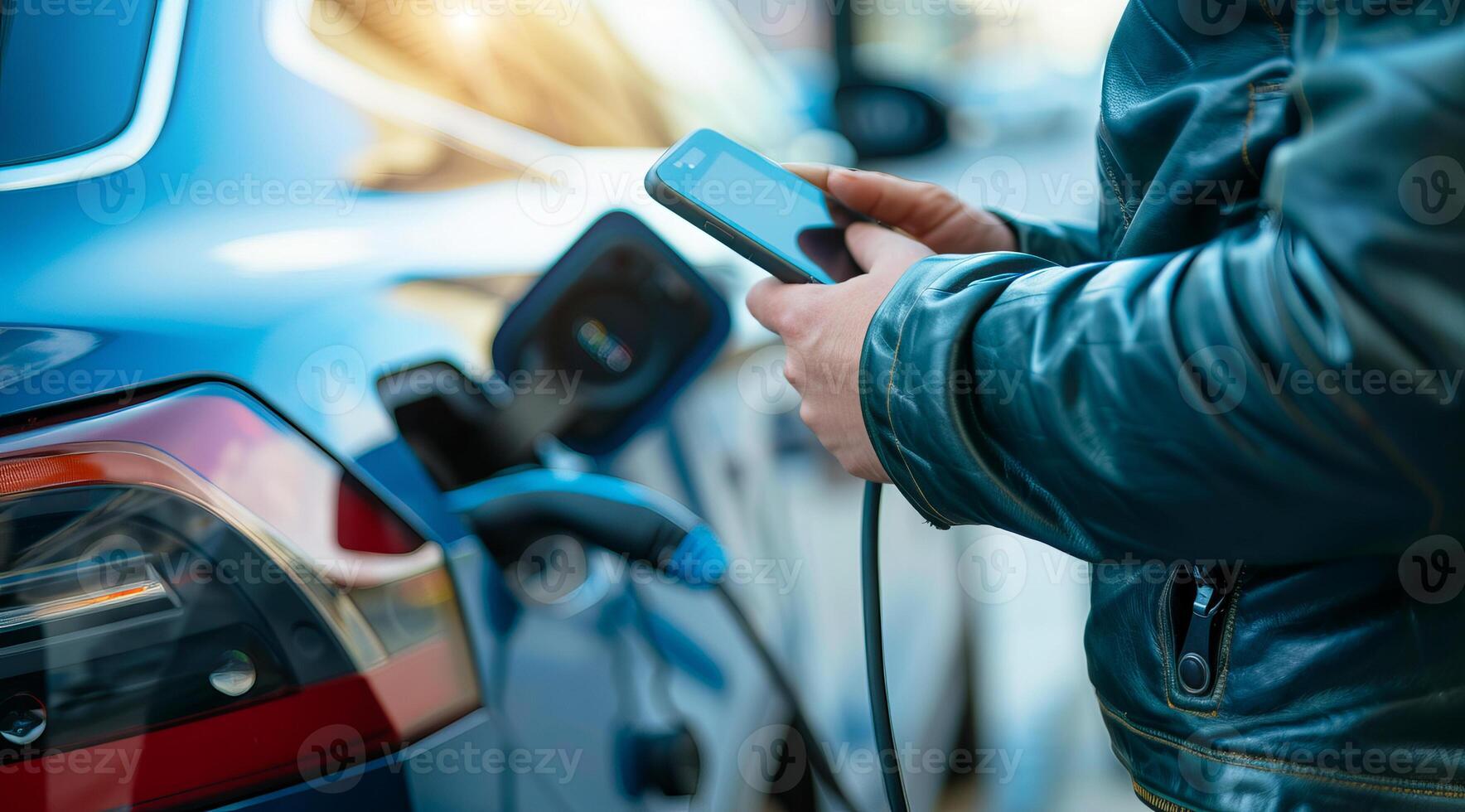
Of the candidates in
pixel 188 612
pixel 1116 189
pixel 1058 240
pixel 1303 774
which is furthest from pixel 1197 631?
pixel 188 612

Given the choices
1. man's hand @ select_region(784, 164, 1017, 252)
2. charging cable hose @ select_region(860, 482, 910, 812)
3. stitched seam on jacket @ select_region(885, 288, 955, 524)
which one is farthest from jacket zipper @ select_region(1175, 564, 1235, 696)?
man's hand @ select_region(784, 164, 1017, 252)

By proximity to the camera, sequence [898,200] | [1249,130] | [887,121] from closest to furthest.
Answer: [1249,130], [898,200], [887,121]

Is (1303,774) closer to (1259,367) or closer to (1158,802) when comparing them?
(1158,802)

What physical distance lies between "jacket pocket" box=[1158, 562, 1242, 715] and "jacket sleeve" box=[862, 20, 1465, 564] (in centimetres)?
8

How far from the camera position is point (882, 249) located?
0.98 meters

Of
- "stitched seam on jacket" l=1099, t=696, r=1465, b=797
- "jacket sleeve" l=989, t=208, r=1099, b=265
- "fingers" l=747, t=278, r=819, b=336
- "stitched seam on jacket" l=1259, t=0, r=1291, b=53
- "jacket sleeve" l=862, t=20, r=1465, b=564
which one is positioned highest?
"stitched seam on jacket" l=1259, t=0, r=1291, b=53

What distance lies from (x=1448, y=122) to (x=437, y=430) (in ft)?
2.67

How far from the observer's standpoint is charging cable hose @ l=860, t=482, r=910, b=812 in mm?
1095

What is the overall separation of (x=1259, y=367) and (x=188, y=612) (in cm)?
83

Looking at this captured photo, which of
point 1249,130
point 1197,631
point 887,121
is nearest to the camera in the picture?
point 1249,130

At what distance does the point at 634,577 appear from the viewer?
1.02m

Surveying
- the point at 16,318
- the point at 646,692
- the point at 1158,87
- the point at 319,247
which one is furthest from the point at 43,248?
the point at 1158,87

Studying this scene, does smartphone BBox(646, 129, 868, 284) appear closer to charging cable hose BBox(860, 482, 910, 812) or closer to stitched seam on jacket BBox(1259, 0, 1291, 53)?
charging cable hose BBox(860, 482, 910, 812)

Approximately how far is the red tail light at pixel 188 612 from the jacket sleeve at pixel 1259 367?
1.70 feet
